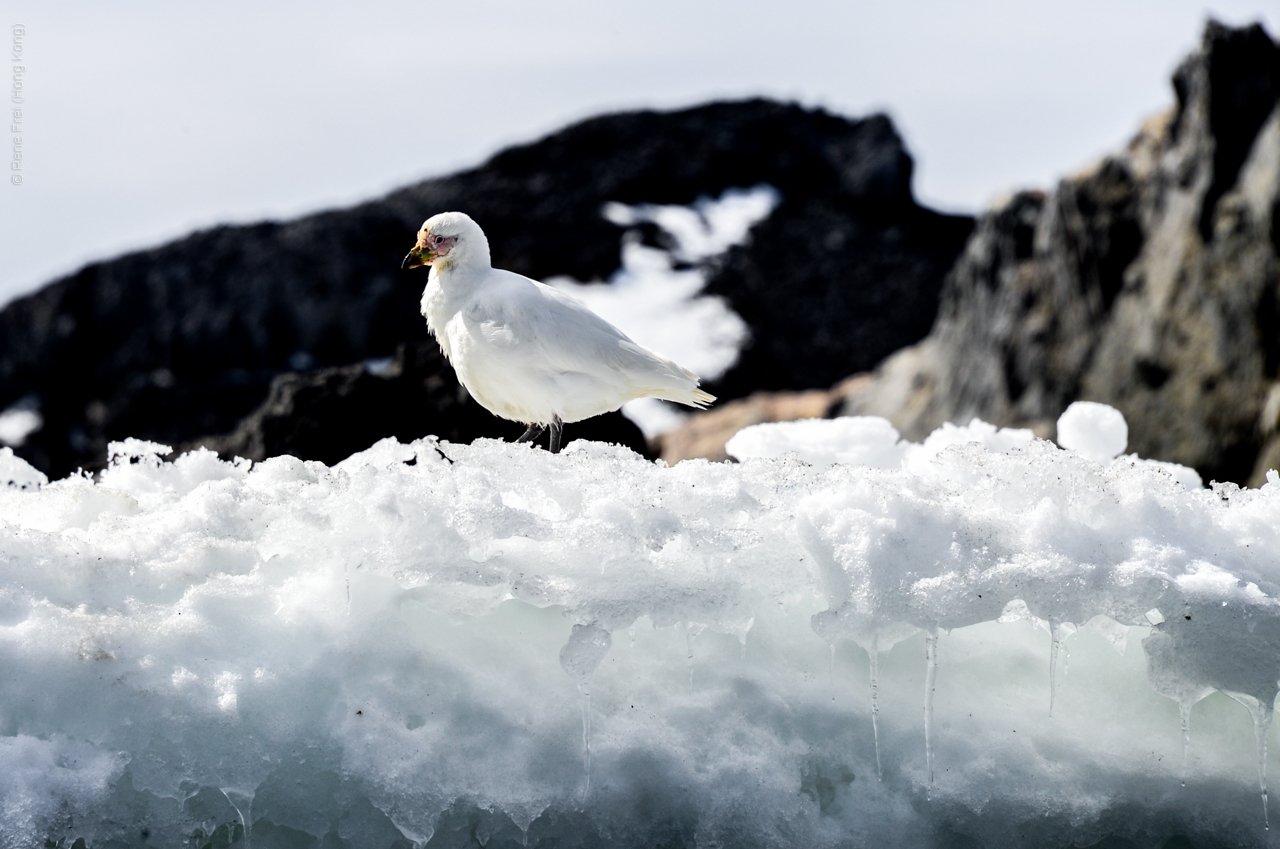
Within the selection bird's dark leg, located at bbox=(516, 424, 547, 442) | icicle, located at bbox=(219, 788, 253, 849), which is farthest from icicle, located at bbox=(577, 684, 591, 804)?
bird's dark leg, located at bbox=(516, 424, 547, 442)

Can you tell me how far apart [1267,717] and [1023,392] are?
1304 cm

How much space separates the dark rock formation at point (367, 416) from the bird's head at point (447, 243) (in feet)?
3.69

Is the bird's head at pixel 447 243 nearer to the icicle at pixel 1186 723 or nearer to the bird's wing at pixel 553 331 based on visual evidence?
the bird's wing at pixel 553 331

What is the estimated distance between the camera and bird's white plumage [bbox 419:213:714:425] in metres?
4.95

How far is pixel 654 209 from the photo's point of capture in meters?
40.3

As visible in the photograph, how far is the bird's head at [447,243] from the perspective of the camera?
522 centimetres

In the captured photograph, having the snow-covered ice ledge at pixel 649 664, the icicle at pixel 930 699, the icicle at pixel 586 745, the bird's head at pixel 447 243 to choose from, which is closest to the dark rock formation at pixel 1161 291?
the bird's head at pixel 447 243

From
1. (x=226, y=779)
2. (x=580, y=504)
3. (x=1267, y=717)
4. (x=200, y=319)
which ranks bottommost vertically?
(x=200, y=319)

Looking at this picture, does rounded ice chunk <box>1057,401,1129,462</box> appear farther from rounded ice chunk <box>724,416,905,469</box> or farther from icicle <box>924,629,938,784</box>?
icicle <box>924,629,938,784</box>

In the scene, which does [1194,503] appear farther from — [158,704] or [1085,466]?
[158,704]

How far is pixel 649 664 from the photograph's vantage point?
Result: 316cm

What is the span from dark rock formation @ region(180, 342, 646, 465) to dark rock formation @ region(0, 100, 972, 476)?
24.4 meters

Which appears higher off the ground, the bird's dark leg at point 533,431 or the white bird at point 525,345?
the white bird at point 525,345

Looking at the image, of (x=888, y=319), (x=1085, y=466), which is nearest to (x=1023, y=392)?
(x=1085, y=466)
